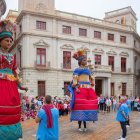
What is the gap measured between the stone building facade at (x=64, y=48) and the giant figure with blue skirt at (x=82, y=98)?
58.6 ft

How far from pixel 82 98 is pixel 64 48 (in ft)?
79.6

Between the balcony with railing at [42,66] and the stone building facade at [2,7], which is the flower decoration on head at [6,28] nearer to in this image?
the stone building facade at [2,7]

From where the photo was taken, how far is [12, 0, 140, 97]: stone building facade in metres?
31.2

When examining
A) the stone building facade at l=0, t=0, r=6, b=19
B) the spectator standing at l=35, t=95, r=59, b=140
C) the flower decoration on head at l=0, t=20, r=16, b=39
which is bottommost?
the spectator standing at l=35, t=95, r=59, b=140

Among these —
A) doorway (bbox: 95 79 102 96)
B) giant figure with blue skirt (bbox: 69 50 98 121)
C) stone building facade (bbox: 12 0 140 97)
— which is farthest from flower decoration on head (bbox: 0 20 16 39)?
doorway (bbox: 95 79 102 96)

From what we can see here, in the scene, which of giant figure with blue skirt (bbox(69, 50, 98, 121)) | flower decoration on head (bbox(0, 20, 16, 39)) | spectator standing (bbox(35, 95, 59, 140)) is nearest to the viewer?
flower decoration on head (bbox(0, 20, 16, 39))

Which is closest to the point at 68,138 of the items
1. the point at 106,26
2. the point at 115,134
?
the point at 115,134

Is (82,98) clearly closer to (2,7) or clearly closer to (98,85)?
(2,7)

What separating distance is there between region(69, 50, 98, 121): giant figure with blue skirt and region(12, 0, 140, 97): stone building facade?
17.9 metres

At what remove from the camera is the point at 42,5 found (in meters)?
32.6

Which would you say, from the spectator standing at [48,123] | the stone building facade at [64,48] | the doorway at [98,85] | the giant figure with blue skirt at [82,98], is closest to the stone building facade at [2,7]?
the spectator standing at [48,123]

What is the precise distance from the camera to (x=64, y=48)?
33844 mm

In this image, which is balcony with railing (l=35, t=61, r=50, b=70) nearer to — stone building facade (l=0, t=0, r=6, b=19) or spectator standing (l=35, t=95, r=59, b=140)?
stone building facade (l=0, t=0, r=6, b=19)

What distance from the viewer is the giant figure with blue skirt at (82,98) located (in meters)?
9.84
